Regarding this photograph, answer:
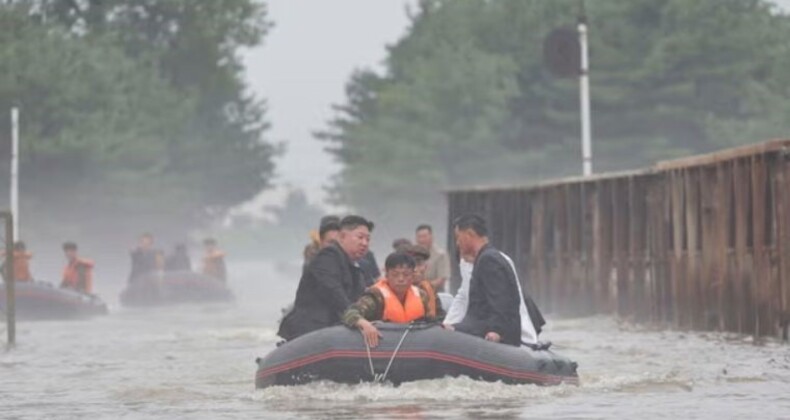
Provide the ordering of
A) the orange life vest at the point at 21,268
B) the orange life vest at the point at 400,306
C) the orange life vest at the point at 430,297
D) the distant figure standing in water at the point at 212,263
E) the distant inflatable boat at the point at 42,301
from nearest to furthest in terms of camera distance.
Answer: the orange life vest at the point at 400,306, the orange life vest at the point at 430,297, the orange life vest at the point at 21,268, the distant inflatable boat at the point at 42,301, the distant figure standing in water at the point at 212,263

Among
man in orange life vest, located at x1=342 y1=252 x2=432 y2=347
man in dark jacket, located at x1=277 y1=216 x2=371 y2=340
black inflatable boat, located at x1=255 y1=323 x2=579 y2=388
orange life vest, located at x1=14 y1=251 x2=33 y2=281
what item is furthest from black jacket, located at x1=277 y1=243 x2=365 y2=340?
orange life vest, located at x1=14 y1=251 x2=33 y2=281

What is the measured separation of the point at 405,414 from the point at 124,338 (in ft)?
71.5

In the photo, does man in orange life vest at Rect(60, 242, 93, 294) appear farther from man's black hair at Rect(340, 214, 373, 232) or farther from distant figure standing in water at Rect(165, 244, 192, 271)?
man's black hair at Rect(340, 214, 373, 232)

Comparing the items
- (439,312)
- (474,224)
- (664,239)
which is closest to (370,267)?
(439,312)

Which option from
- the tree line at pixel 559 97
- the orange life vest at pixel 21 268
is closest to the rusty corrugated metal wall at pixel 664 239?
the orange life vest at pixel 21 268

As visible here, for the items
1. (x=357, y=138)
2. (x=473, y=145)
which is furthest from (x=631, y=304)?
(x=357, y=138)

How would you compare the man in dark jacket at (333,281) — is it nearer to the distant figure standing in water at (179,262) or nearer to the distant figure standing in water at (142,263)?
the distant figure standing in water at (142,263)

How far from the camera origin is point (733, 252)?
34.9 meters

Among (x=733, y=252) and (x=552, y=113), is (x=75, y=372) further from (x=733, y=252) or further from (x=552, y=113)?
(x=552, y=113)

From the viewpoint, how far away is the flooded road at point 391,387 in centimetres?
2169

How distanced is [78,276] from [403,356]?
3239 cm

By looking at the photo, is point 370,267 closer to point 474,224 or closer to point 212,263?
point 474,224

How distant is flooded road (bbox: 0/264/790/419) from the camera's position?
21.7m

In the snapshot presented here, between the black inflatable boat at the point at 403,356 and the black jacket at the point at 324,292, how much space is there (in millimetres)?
561
